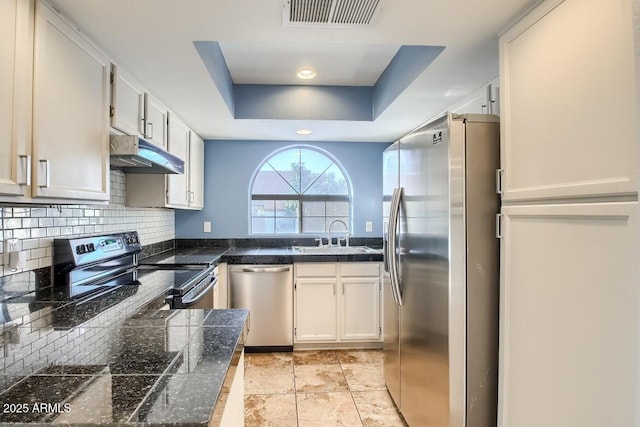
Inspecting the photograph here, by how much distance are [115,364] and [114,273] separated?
5.03 feet

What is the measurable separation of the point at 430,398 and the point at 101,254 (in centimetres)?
195

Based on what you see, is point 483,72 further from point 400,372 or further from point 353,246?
point 353,246

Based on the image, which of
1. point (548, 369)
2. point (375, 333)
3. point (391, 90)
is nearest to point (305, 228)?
point (375, 333)

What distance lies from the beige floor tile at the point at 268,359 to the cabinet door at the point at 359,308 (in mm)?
516

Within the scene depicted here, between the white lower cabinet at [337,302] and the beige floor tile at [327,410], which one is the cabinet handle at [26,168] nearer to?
the beige floor tile at [327,410]

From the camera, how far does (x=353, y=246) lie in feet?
12.5

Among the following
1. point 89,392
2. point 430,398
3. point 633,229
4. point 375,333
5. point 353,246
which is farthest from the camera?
point 353,246

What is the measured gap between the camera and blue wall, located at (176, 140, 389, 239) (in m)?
3.72

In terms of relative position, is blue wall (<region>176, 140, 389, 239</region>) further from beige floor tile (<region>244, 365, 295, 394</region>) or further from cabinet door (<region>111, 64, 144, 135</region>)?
cabinet door (<region>111, 64, 144, 135</region>)

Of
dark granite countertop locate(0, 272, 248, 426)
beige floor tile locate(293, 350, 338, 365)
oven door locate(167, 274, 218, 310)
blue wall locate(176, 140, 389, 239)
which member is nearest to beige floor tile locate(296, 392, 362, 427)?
beige floor tile locate(293, 350, 338, 365)

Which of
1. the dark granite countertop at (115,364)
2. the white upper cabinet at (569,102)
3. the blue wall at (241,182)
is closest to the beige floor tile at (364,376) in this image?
the blue wall at (241,182)

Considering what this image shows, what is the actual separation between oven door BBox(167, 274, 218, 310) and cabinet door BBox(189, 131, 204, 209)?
41.1 inches

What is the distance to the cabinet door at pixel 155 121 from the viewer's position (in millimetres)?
2182

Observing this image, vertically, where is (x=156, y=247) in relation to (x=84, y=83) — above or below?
below
